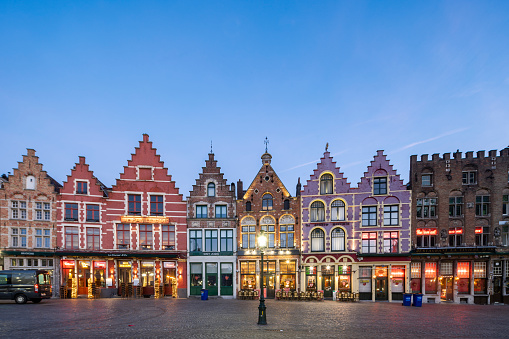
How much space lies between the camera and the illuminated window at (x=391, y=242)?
31864mm

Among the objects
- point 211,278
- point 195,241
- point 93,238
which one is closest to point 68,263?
point 93,238

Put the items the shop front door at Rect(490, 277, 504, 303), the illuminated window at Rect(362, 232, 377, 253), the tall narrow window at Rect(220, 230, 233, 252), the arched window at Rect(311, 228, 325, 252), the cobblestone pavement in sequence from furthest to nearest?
the tall narrow window at Rect(220, 230, 233, 252) → the arched window at Rect(311, 228, 325, 252) → the illuminated window at Rect(362, 232, 377, 253) → the shop front door at Rect(490, 277, 504, 303) → the cobblestone pavement

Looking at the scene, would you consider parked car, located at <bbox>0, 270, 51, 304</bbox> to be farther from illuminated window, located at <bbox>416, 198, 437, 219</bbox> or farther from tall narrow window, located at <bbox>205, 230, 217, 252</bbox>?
illuminated window, located at <bbox>416, 198, 437, 219</bbox>

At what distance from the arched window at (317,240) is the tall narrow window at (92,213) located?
20.2 metres

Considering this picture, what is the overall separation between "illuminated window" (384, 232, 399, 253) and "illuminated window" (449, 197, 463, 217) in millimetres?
5211

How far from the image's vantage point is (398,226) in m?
31.9

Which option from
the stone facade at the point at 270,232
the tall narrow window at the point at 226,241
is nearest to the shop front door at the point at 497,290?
the stone facade at the point at 270,232

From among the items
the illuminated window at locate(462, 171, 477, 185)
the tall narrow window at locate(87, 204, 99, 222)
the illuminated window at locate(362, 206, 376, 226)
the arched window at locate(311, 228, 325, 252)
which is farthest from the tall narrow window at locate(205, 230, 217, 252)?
the illuminated window at locate(462, 171, 477, 185)

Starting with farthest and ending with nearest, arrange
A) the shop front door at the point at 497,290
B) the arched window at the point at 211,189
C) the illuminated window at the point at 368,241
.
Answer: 1. the arched window at the point at 211,189
2. the illuminated window at the point at 368,241
3. the shop front door at the point at 497,290

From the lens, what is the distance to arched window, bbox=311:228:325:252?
108 ft

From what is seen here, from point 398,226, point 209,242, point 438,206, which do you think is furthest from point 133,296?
point 438,206

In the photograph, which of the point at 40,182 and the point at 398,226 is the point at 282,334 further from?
the point at 40,182

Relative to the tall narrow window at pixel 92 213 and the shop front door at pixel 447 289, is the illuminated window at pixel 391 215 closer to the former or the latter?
the shop front door at pixel 447 289

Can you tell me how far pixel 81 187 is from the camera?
32750 mm
